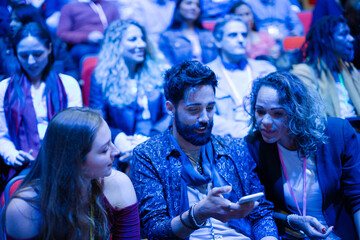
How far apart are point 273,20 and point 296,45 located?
489 millimetres

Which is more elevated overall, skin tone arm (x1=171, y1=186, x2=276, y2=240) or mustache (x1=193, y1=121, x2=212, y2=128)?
mustache (x1=193, y1=121, x2=212, y2=128)

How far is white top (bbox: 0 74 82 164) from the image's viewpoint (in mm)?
2236

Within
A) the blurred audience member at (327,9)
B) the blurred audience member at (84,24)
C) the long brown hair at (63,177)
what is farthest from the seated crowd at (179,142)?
the blurred audience member at (327,9)

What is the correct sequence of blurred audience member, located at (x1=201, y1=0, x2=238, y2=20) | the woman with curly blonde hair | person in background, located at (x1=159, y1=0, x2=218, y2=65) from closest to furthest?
the woman with curly blonde hair
person in background, located at (x1=159, y1=0, x2=218, y2=65)
blurred audience member, located at (x1=201, y1=0, x2=238, y2=20)

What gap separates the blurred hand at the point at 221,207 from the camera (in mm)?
1298

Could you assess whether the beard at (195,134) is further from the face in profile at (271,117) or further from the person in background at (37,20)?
the person in background at (37,20)

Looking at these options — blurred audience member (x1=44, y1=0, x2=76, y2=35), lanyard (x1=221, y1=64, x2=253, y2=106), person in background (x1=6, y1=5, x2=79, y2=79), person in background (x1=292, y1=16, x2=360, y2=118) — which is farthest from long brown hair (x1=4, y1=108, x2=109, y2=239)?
blurred audience member (x1=44, y1=0, x2=76, y2=35)

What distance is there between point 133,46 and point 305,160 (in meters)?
1.60

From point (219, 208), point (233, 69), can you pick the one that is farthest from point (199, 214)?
point (233, 69)

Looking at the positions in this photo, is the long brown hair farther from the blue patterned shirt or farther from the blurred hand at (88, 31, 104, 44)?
the blurred hand at (88, 31, 104, 44)

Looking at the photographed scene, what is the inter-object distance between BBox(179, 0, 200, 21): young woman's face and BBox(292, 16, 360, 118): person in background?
117 centimetres

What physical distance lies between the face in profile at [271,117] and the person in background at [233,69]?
2.93ft

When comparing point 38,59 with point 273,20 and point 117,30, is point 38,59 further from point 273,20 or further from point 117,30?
point 273,20

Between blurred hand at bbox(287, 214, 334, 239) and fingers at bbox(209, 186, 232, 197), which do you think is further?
blurred hand at bbox(287, 214, 334, 239)
